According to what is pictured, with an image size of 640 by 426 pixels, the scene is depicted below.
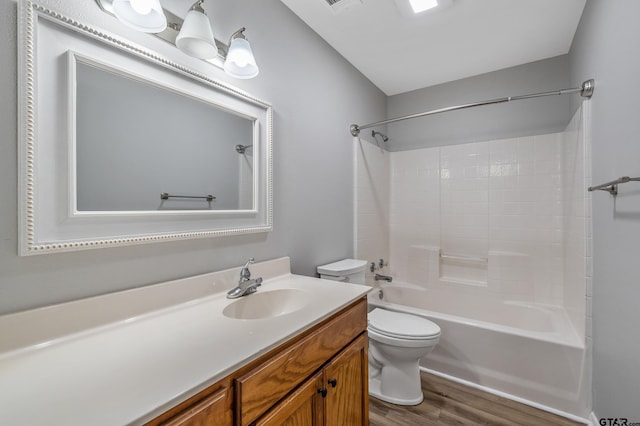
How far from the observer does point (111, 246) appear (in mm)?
926

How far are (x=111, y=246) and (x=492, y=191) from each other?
280cm

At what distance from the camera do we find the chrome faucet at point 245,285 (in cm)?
123

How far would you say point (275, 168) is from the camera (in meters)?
1.61

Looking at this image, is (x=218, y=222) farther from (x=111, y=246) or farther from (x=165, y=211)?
(x=111, y=246)

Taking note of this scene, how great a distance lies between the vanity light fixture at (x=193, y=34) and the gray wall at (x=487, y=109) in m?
1.64

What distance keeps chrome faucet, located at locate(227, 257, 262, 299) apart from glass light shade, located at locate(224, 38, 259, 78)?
874 mm

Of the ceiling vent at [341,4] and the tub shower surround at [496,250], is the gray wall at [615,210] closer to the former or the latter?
the tub shower surround at [496,250]

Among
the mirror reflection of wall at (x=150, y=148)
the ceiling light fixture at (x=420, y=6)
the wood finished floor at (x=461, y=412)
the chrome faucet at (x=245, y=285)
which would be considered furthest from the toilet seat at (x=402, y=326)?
the ceiling light fixture at (x=420, y=6)

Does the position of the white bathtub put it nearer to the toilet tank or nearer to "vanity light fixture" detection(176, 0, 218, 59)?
the toilet tank

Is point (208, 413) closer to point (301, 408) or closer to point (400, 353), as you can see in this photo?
point (301, 408)

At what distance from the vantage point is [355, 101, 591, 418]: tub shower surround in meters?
1.72

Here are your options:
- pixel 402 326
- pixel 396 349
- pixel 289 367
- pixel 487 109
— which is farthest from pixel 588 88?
pixel 289 367

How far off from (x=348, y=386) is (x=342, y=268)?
80cm

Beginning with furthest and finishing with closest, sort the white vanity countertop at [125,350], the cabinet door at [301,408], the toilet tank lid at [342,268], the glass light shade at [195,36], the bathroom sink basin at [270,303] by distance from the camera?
1. the toilet tank lid at [342,268]
2. the bathroom sink basin at [270,303]
3. the glass light shade at [195,36]
4. the cabinet door at [301,408]
5. the white vanity countertop at [125,350]
